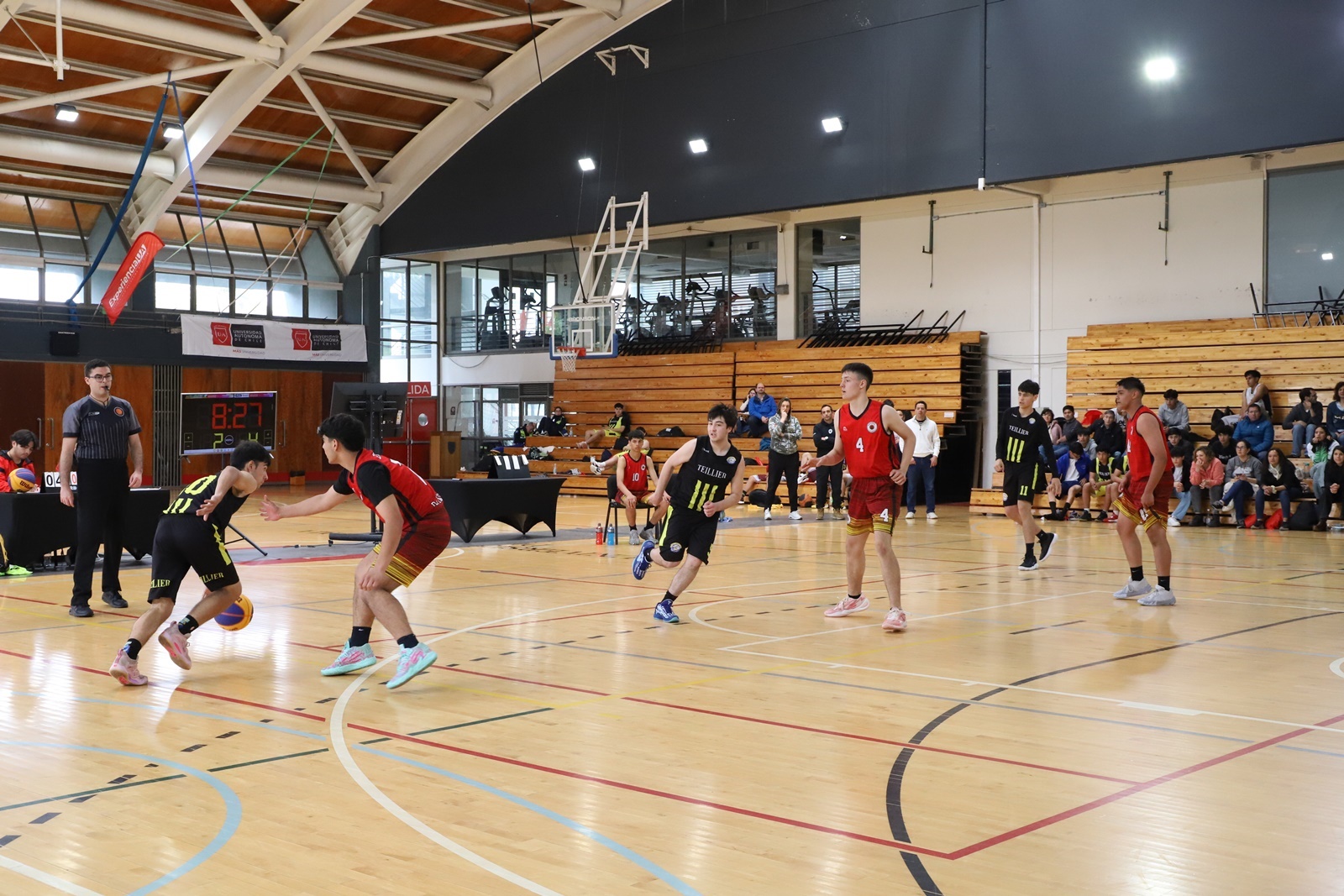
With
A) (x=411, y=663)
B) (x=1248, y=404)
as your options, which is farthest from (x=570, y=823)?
(x=1248, y=404)

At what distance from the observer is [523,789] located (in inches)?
184

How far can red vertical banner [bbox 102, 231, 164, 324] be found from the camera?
83.1 feet

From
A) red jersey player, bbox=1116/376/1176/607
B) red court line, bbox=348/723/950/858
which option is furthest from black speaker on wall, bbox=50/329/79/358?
red court line, bbox=348/723/950/858

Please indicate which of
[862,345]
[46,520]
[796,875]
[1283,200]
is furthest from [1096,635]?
[862,345]

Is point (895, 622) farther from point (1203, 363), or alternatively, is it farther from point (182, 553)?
point (1203, 363)

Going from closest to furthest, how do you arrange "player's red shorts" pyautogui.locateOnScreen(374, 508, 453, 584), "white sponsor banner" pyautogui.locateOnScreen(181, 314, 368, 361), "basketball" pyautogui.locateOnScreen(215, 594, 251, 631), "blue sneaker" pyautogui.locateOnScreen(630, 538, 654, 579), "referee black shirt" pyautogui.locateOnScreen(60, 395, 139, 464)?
"player's red shorts" pyautogui.locateOnScreen(374, 508, 453, 584)
"basketball" pyautogui.locateOnScreen(215, 594, 251, 631)
"referee black shirt" pyautogui.locateOnScreen(60, 395, 139, 464)
"blue sneaker" pyautogui.locateOnScreen(630, 538, 654, 579)
"white sponsor banner" pyautogui.locateOnScreen(181, 314, 368, 361)

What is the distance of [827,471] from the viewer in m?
21.2

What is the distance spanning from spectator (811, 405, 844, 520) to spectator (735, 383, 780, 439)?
8.08 feet

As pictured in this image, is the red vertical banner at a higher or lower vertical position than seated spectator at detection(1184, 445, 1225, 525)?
higher

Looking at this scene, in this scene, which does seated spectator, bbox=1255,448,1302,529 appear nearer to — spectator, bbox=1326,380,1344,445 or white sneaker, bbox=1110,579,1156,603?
spectator, bbox=1326,380,1344,445

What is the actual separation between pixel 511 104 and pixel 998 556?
17.8 metres

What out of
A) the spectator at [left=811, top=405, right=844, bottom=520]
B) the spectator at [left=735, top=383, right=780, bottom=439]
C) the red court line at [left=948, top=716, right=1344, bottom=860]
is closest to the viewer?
the red court line at [left=948, top=716, right=1344, bottom=860]

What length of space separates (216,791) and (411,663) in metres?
1.95

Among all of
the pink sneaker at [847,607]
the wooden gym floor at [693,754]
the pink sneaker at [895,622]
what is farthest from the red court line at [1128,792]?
the pink sneaker at [847,607]
